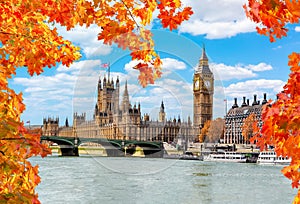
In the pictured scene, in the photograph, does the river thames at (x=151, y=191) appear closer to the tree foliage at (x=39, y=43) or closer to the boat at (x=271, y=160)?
the tree foliage at (x=39, y=43)

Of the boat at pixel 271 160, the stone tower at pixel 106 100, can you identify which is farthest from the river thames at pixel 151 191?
A: the boat at pixel 271 160

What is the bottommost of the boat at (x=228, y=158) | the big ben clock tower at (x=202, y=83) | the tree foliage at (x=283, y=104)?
the boat at (x=228, y=158)

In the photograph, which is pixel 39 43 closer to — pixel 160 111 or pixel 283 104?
pixel 283 104

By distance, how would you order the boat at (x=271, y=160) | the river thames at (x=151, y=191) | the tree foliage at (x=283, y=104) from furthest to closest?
the boat at (x=271, y=160) → the river thames at (x=151, y=191) → the tree foliage at (x=283, y=104)

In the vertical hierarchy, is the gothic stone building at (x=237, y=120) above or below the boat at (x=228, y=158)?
above

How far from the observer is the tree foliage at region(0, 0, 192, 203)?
182 cm

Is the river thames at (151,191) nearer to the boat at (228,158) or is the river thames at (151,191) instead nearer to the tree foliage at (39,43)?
the tree foliage at (39,43)

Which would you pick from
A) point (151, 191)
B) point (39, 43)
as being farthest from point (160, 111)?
point (151, 191)

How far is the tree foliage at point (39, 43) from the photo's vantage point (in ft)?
5.97

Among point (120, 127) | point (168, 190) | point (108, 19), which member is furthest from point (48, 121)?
point (108, 19)

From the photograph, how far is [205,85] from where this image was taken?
4.84m

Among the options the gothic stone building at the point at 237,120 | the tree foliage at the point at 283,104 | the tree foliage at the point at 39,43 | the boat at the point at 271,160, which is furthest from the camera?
the gothic stone building at the point at 237,120

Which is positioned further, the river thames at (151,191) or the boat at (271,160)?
the boat at (271,160)

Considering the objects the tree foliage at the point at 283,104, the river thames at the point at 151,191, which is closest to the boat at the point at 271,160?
the river thames at the point at 151,191
